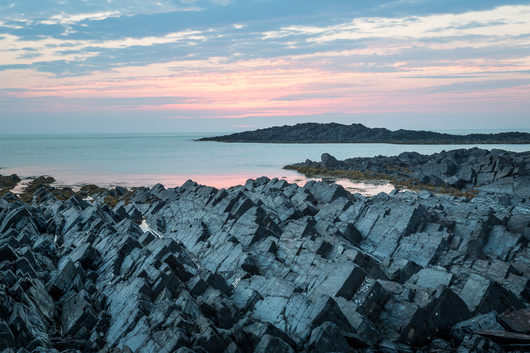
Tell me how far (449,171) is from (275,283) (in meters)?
43.3

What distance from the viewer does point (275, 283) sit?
54.9 ft

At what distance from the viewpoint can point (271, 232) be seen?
77.7ft

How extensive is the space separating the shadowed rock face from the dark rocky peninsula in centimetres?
2080

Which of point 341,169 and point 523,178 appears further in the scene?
point 341,169

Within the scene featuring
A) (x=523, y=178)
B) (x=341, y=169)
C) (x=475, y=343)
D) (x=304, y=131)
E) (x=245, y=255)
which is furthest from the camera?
(x=304, y=131)

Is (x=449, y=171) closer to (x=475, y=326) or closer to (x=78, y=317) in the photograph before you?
(x=475, y=326)

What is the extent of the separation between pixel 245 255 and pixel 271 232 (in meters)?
3.59

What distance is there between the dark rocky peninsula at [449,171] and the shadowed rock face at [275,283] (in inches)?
819

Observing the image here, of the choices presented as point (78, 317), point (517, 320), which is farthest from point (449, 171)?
point (78, 317)

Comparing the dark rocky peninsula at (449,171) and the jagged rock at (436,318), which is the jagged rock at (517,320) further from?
the dark rocky peninsula at (449,171)

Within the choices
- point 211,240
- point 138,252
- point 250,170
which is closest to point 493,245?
point 211,240

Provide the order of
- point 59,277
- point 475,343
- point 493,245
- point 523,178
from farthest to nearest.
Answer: point 523,178 < point 493,245 < point 59,277 < point 475,343

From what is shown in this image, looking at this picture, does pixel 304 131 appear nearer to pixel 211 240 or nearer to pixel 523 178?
pixel 523 178

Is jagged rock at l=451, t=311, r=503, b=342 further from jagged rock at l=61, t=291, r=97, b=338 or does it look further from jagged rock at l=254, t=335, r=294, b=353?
jagged rock at l=61, t=291, r=97, b=338
